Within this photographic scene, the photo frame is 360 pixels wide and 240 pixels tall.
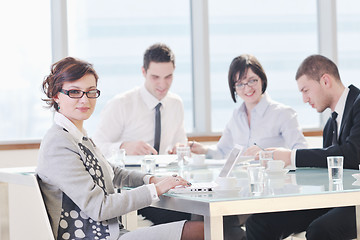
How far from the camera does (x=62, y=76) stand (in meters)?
2.30

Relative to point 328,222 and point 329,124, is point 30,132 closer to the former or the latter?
point 329,124

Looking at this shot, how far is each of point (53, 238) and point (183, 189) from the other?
1.57ft

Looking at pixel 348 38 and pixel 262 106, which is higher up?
pixel 348 38

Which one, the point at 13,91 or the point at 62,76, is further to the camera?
the point at 13,91

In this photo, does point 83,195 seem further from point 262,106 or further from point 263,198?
point 262,106

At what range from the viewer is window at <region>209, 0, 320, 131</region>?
5.65m

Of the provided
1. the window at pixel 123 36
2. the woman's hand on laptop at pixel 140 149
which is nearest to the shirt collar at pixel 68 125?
the woman's hand on laptop at pixel 140 149

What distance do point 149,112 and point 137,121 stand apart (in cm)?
11

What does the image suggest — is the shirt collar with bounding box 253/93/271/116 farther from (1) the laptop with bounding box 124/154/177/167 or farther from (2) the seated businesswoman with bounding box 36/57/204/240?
(2) the seated businesswoman with bounding box 36/57/204/240

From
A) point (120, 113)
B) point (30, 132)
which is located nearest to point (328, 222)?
point (120, 113)

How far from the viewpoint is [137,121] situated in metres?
4.17

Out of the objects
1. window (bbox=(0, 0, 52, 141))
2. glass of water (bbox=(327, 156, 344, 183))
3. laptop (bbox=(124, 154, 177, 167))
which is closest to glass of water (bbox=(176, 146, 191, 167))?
laptop (bbox=(124, 154, 177, 167))

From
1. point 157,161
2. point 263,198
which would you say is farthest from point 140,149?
point 263,198

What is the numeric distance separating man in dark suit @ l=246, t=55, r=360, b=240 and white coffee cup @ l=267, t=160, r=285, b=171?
161 millimetres
